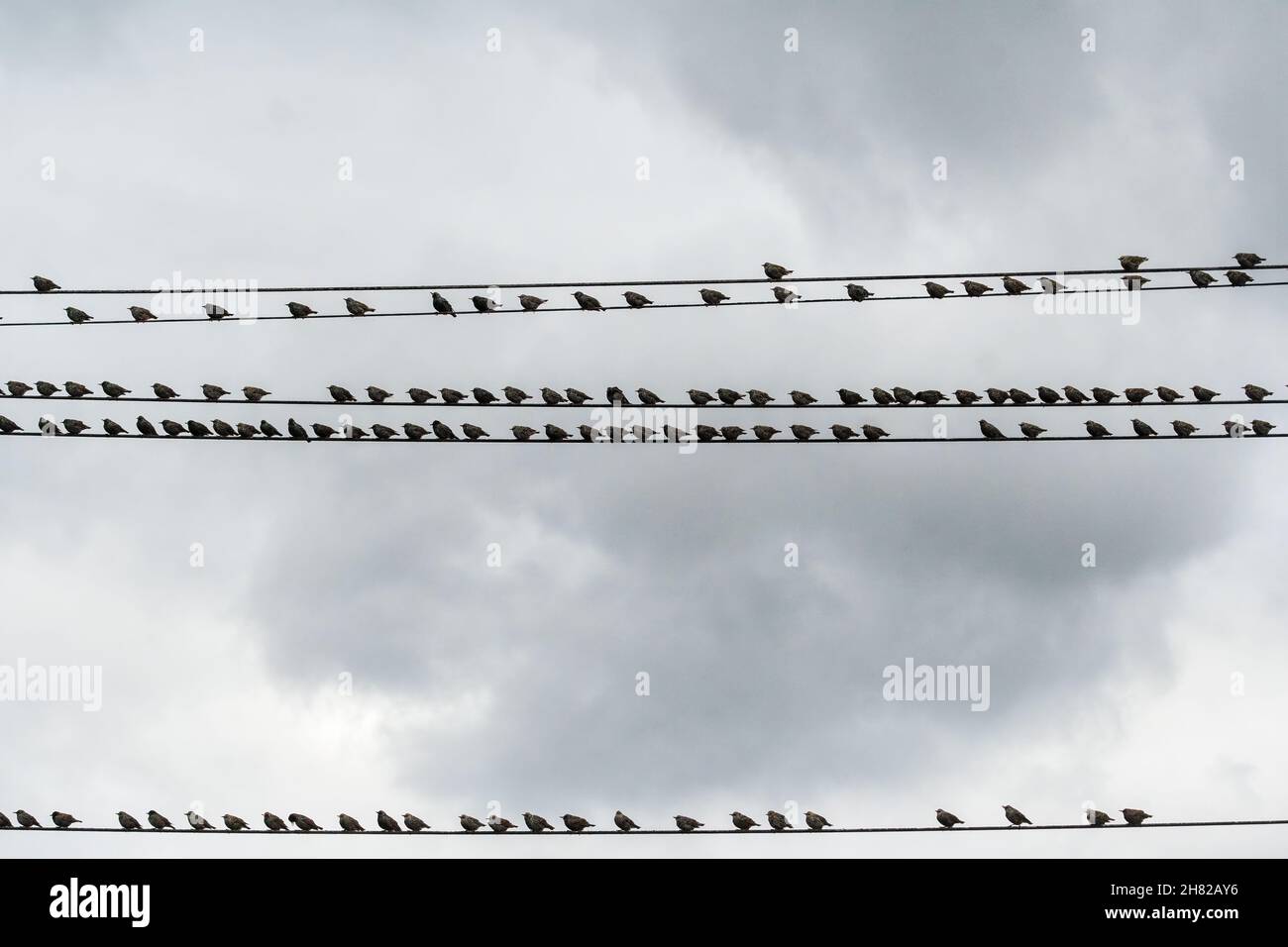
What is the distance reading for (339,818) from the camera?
158 ft

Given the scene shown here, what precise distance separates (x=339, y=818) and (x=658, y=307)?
1781 cm

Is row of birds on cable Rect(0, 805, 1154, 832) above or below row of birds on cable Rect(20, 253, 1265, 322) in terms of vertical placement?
below

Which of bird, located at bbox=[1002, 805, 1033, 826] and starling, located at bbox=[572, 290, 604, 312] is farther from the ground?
starling, located at bbox=[572, 290, 604, 312]

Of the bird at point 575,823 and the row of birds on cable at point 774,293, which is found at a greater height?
the row of birds on cable at point 774,293

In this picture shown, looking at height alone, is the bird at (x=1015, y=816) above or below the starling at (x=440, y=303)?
below

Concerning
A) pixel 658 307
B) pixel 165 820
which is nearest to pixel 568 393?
pixel 658 307

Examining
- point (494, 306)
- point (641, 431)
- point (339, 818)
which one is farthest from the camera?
point (339, 818)

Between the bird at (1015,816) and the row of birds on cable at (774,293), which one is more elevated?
the row of birds on cable at (774,293)

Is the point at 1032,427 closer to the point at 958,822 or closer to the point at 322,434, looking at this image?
the point at 958,822

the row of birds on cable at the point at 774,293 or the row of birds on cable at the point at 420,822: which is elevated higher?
the row of birds on cable at the point at 774,293

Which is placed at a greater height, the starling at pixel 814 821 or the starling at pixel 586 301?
the starling at pixel 586 301

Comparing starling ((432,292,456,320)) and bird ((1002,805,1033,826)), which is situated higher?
starling ((432,292,456,320))

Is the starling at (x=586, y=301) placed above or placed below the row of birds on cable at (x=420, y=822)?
above

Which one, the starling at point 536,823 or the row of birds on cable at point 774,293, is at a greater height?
the row of birds on cable at point 774,293
